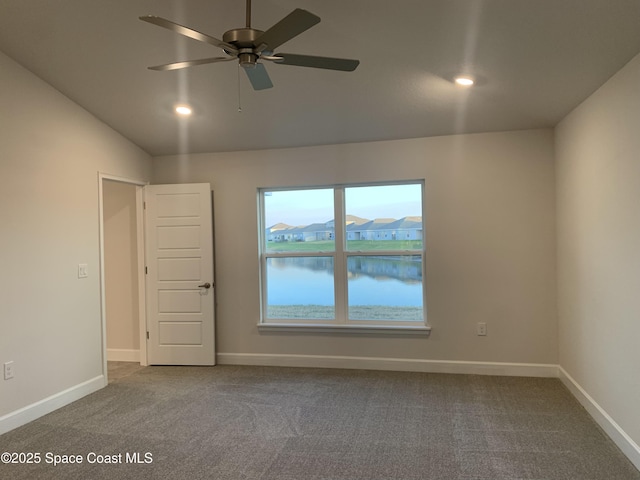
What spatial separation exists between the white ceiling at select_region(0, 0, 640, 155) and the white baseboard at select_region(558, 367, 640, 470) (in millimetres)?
2288

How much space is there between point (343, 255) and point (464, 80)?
2.12 m

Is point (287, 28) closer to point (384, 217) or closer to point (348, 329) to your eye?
point (384, 217)

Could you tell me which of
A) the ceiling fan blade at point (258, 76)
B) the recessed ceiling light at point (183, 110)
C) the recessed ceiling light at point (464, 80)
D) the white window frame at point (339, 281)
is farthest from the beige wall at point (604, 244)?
the recessed ceiling light at point (183, 110)

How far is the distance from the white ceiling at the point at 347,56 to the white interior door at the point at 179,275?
0.78 metres

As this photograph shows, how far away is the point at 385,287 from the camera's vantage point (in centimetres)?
460

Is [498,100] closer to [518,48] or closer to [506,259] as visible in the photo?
[518,48]

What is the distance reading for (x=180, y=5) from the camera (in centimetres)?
266

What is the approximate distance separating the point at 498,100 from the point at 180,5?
8.20 ft

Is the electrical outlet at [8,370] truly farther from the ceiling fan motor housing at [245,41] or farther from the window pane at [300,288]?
the ceiling fan motor housing at [245,41]

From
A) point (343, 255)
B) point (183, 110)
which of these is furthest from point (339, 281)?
point (183, 110)

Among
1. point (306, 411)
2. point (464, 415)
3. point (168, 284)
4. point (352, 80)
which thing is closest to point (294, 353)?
point (306, 411)

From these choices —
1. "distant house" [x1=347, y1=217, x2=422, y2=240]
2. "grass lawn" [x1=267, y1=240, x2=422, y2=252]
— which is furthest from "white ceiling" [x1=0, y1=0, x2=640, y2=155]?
"grass lawn" [x1=267, y1=240, x2=422, y2=252]

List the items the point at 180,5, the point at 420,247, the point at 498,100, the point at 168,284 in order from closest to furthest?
1. the point at 180,5
2. the point at 498,100
3. the point at 420,247
4. the point at 168,284

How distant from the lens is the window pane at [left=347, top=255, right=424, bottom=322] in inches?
178
